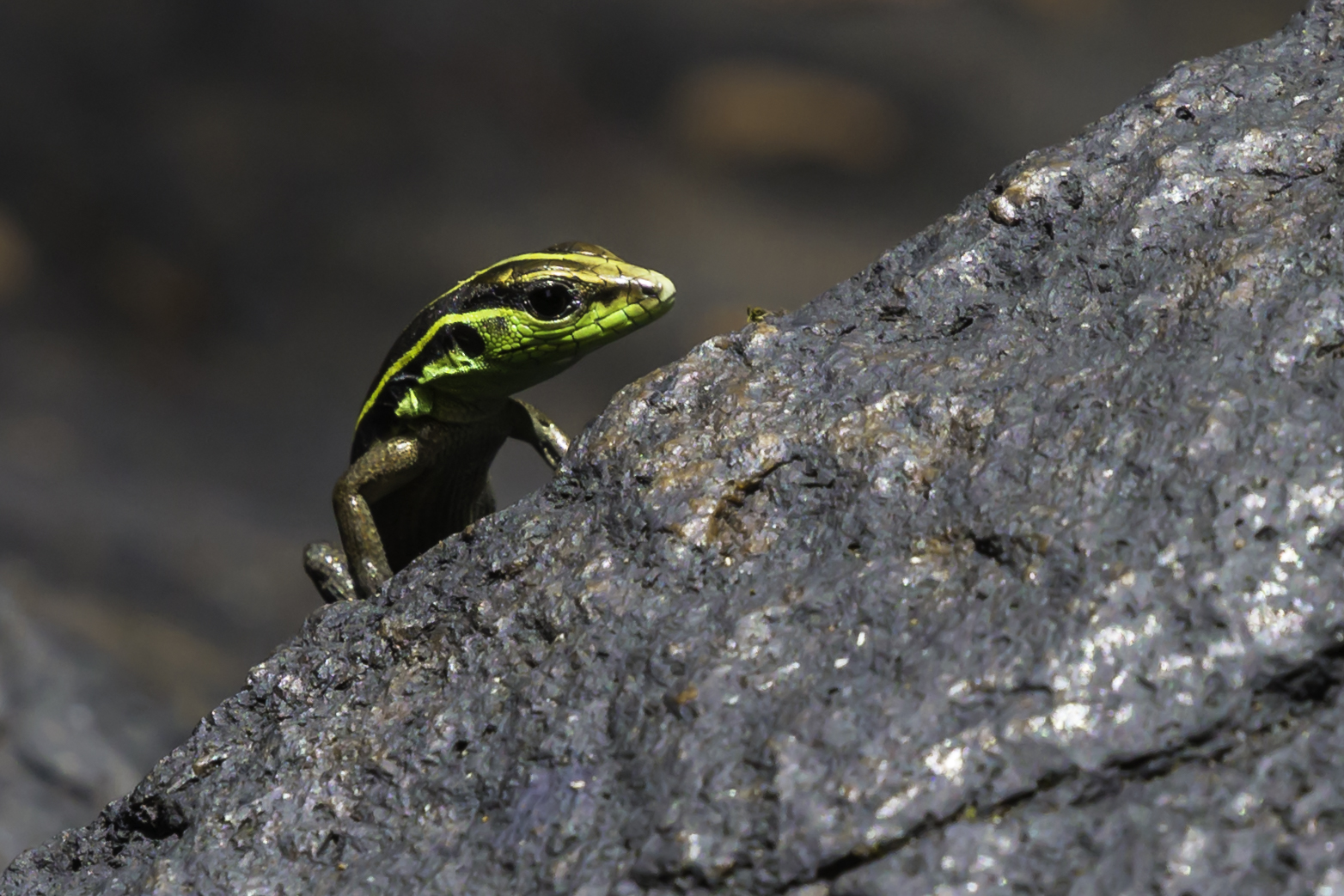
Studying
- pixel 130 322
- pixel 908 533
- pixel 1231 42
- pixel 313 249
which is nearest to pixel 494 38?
pixel 313 249

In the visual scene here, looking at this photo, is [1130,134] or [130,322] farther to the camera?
[130,322]

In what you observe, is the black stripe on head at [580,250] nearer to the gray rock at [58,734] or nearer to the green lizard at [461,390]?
the green lizard at [461,390]

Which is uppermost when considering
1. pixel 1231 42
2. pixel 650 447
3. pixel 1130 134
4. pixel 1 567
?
pixel 1 567

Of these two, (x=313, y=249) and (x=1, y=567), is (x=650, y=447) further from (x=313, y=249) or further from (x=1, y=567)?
(x=1, y=567)

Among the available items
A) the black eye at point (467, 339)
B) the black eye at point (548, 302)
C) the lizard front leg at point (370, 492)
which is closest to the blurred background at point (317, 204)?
the lizard front leg at point (370, 492)

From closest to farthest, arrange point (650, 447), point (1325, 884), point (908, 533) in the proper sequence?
point (1325, 884), point (908, 533), point (650, 447)

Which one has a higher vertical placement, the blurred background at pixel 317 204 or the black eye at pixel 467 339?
the blurred background at pixel 317 204

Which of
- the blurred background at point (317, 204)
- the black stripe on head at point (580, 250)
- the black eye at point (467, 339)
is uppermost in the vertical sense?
the blurred background at point (317, 204)
